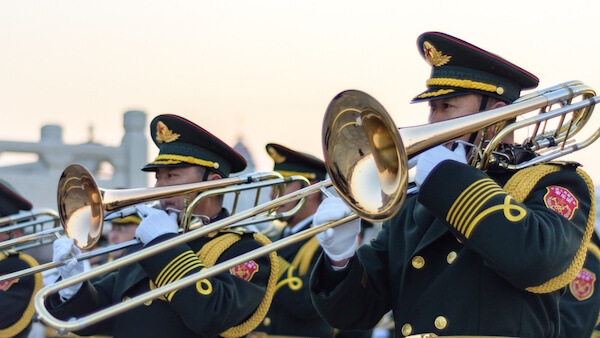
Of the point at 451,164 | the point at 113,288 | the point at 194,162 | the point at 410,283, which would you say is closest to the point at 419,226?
the point at 410,283

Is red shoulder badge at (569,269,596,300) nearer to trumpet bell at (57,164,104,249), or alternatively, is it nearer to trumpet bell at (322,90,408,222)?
trumpet bell at (322,90,408,222)

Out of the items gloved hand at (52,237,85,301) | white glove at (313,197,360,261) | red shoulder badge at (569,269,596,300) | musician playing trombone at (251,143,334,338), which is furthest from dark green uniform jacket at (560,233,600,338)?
gloved hand at (52,237,85,301)

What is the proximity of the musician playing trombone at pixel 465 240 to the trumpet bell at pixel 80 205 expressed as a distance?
127 centimetres

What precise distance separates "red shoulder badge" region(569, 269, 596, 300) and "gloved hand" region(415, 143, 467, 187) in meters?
1.63

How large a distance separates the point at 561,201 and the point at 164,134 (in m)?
2.34

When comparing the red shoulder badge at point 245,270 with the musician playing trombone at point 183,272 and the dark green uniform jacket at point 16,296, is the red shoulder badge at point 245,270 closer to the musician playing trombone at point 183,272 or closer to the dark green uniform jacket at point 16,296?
the musician playing trombone at point 183,272

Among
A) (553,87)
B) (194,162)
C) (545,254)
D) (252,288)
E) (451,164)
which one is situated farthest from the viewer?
(194,162)

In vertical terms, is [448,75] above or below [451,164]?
above

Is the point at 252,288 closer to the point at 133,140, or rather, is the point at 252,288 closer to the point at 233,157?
the point at 233,157

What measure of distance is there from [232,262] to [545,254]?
3.37 feet

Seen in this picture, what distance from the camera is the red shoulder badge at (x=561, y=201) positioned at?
255 cm

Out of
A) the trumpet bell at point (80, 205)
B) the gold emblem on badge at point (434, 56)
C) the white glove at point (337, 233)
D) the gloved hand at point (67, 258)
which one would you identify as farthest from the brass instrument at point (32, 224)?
the gold emblem on badge at point (434, 56)

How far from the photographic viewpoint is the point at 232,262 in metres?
2.66

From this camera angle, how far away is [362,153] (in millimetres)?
2641
